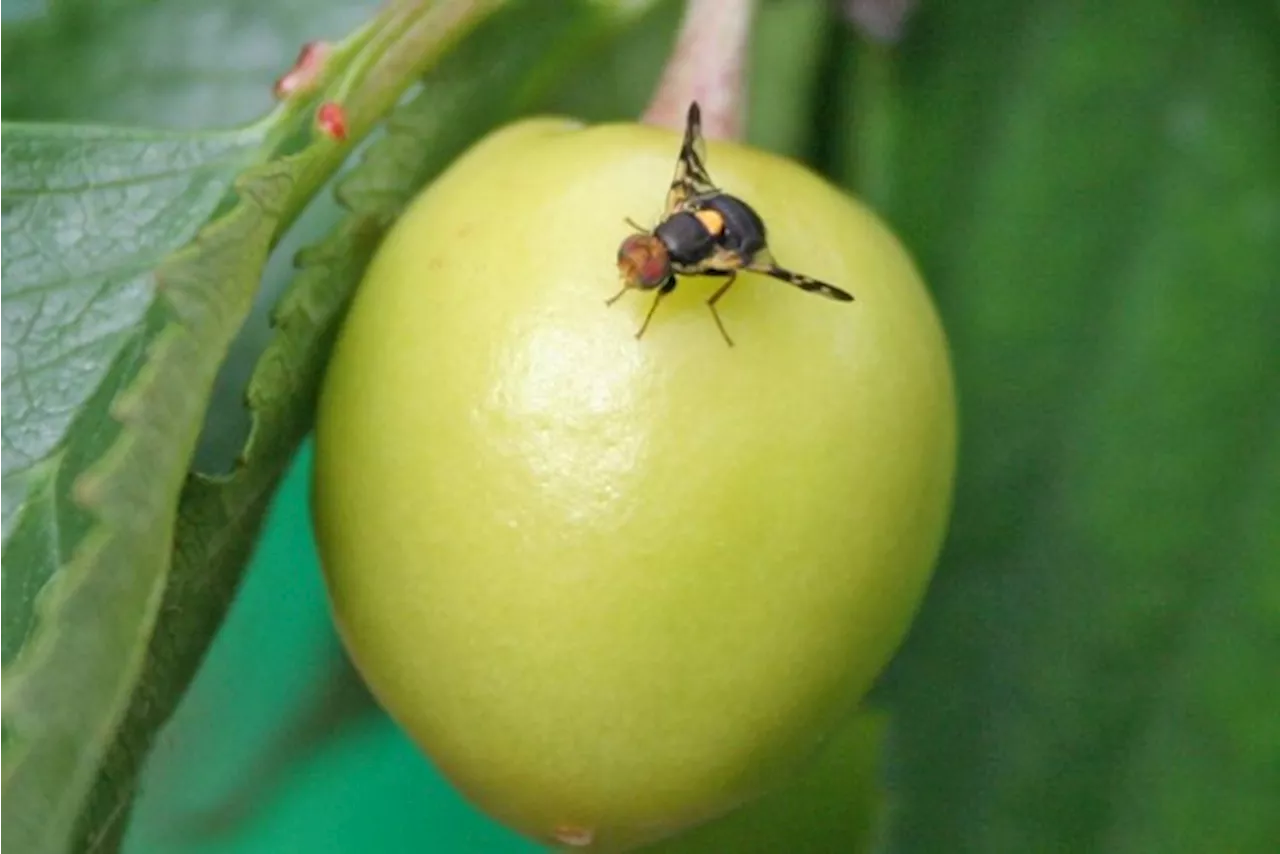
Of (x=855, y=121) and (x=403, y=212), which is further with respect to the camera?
(x=855, y=121)

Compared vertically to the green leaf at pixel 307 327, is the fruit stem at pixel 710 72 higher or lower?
higher

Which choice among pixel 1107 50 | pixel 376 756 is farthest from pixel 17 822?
pixel 1107 50

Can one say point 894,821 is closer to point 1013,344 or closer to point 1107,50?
point 1013,344

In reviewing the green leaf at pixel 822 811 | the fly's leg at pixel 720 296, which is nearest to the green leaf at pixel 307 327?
the fly's leg at pixel 720 296

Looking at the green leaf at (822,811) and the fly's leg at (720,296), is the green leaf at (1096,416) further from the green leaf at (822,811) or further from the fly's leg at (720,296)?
the fly's leg at (720,296)

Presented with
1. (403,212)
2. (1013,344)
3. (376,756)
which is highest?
(403,212)

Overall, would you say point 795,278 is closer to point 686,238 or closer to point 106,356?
point 686,238

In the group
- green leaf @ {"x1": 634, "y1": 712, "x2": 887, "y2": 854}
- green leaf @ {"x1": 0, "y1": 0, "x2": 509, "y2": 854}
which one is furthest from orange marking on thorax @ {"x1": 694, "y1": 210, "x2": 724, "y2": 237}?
green leaf @ {"x1": 634, "y1": 712, "x2": 887, "y2": 854}
